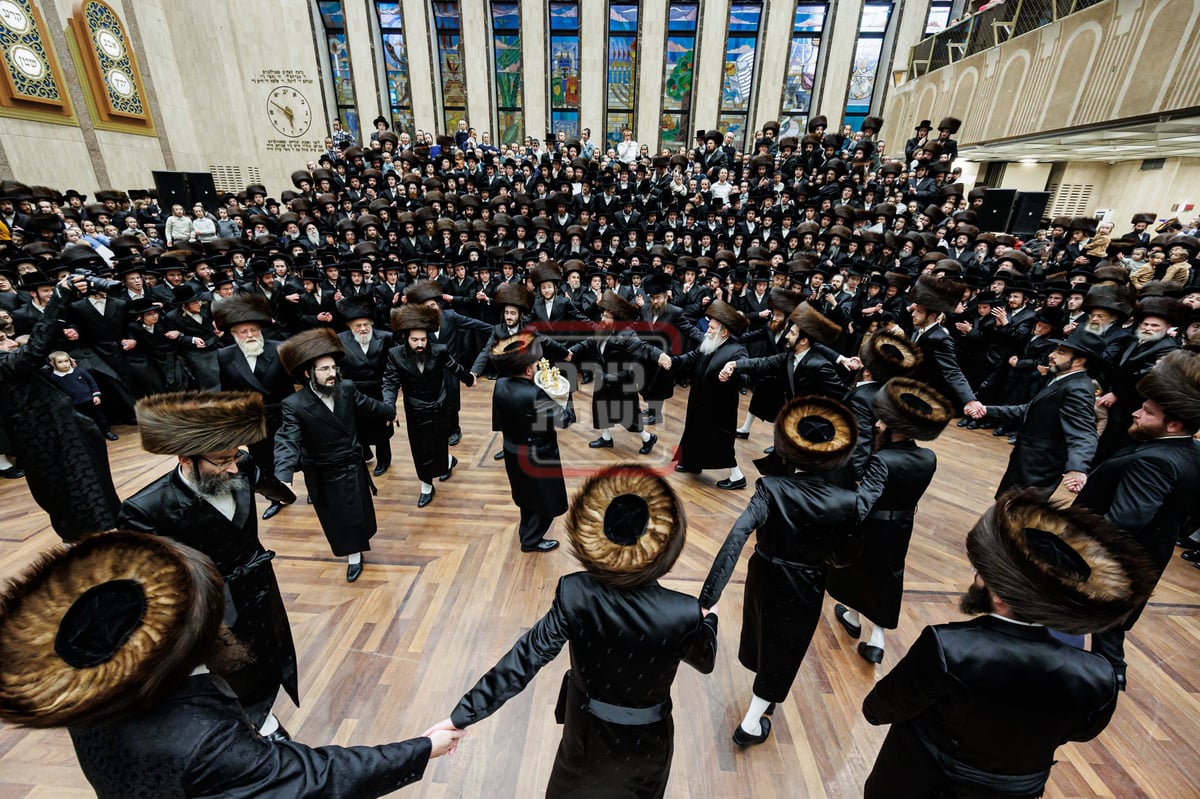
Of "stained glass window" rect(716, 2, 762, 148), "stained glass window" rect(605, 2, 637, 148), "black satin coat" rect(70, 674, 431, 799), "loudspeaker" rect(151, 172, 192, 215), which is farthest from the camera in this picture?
"stained glass window" rect(605, 2, 637, 148)

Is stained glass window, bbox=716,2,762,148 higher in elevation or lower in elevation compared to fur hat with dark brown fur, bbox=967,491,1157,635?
higher

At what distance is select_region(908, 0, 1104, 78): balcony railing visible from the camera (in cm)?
1177

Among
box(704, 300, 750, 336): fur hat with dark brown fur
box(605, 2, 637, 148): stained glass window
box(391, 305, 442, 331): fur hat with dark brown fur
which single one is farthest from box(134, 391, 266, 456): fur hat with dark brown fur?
box(605, 2, 637, 148): stained glass window

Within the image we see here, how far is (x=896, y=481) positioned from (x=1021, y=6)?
1744cm

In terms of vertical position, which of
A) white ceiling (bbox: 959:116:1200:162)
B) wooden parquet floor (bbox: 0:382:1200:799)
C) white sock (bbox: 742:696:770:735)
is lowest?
wooden parquet floor (bbox: 0:382:1200:799)

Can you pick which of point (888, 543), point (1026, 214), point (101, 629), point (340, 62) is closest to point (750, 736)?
point (888, 543)

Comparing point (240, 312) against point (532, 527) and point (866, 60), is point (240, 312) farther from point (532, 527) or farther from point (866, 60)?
point (866, 60)

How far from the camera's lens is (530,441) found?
12.1ft

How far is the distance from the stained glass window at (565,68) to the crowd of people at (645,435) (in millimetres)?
12678

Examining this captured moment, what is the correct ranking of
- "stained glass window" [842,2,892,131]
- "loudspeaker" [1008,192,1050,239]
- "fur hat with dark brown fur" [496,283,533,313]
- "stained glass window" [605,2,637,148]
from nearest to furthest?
"fur hat with dark brown fur" [496,283,533,313] < "loudspeaker" [1008,192,1050,239] < "stained glass window" [842,2,892,131] < "stained glass window" [605,2,637,148]

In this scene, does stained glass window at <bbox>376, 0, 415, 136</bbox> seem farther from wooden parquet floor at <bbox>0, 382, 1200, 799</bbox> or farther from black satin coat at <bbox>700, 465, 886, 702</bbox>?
black satin coat at <bbox>700, 465, 886, 702</bbox>

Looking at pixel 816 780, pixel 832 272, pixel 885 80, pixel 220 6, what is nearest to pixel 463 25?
pixel 220 6

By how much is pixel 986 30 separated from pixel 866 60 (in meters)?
5.42

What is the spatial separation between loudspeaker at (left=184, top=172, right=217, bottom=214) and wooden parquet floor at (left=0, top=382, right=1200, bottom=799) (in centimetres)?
1378
